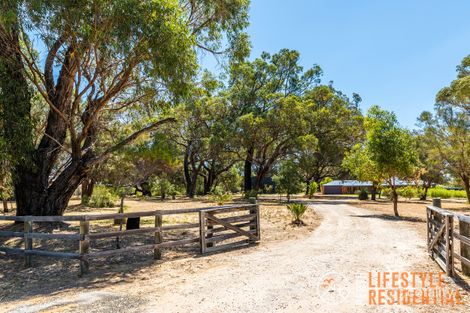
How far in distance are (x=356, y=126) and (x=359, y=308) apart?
35913 mm

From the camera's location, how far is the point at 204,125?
3772cm

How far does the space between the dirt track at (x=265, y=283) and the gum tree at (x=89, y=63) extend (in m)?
5.57

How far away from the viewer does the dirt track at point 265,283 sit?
17.6 feet

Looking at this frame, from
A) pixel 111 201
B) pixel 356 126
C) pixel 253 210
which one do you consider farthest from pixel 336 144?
pixel 253 210

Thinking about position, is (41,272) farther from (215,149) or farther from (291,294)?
(215,149)

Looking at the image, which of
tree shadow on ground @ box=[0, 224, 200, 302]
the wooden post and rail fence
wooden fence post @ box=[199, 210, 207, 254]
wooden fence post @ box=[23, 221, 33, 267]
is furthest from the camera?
wooden fence post @ box=[199, 210, 207, 254]

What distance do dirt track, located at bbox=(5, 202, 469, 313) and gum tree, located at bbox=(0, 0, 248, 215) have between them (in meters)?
5.57

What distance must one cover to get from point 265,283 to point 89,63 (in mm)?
10719

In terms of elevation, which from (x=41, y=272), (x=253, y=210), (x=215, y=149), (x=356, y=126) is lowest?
(x=41, y=272)

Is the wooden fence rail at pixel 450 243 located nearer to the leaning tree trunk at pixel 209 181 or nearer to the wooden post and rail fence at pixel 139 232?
the wooden post and rail fence at pixel 139 232

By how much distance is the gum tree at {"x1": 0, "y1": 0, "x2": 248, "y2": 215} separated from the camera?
29.5 feet

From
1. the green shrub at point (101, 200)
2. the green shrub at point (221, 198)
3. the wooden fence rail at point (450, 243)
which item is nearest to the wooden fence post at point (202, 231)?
the wooden fence rail at point (450, 243)

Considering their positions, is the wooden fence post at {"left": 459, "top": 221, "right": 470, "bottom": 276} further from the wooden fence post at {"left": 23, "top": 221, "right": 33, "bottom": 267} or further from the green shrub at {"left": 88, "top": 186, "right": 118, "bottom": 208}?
the green shrub at {"left": 88, "top": 186, "right": 118, "bottom": 208}

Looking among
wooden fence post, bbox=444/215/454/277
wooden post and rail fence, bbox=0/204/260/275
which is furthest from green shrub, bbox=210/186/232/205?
wooden fence post, bbox=444/215/454/277
